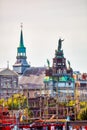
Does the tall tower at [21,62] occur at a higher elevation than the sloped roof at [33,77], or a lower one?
higher

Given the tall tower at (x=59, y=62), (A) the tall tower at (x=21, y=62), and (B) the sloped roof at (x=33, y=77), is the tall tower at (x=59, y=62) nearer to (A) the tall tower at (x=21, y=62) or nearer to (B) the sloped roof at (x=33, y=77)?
(B) the sloped roof at (x=33, y=77)

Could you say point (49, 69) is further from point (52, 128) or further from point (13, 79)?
point (52, 128)

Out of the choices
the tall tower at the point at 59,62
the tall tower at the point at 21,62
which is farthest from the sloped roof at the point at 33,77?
the tall tower at the point at 59,62

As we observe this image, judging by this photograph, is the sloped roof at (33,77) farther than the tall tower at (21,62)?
No

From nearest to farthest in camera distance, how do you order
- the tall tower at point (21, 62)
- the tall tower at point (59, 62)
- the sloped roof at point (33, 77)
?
the tall tower at point (59, 62) < the sloped roof at point (33, 77) < the tall tower at point (21, 62)

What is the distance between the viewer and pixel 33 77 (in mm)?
34812

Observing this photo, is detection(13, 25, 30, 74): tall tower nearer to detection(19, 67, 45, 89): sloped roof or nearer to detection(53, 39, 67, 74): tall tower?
detection(19, 67, 45, 89): sloped roof

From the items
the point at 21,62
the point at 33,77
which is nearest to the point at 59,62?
the point at 33,77

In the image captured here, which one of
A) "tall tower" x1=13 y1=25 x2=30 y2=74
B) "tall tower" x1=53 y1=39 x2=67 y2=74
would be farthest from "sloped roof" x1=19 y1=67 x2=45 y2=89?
"tall tower" x1=53 y1=39 x2=67 y2=74

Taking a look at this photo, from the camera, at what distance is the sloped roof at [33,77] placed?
3403 cm

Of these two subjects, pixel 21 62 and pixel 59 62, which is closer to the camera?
pixel 59 62

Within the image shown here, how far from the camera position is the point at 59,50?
108 feet

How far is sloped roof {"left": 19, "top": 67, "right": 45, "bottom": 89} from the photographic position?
34.0 meters

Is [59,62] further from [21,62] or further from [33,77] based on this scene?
[21,62]
